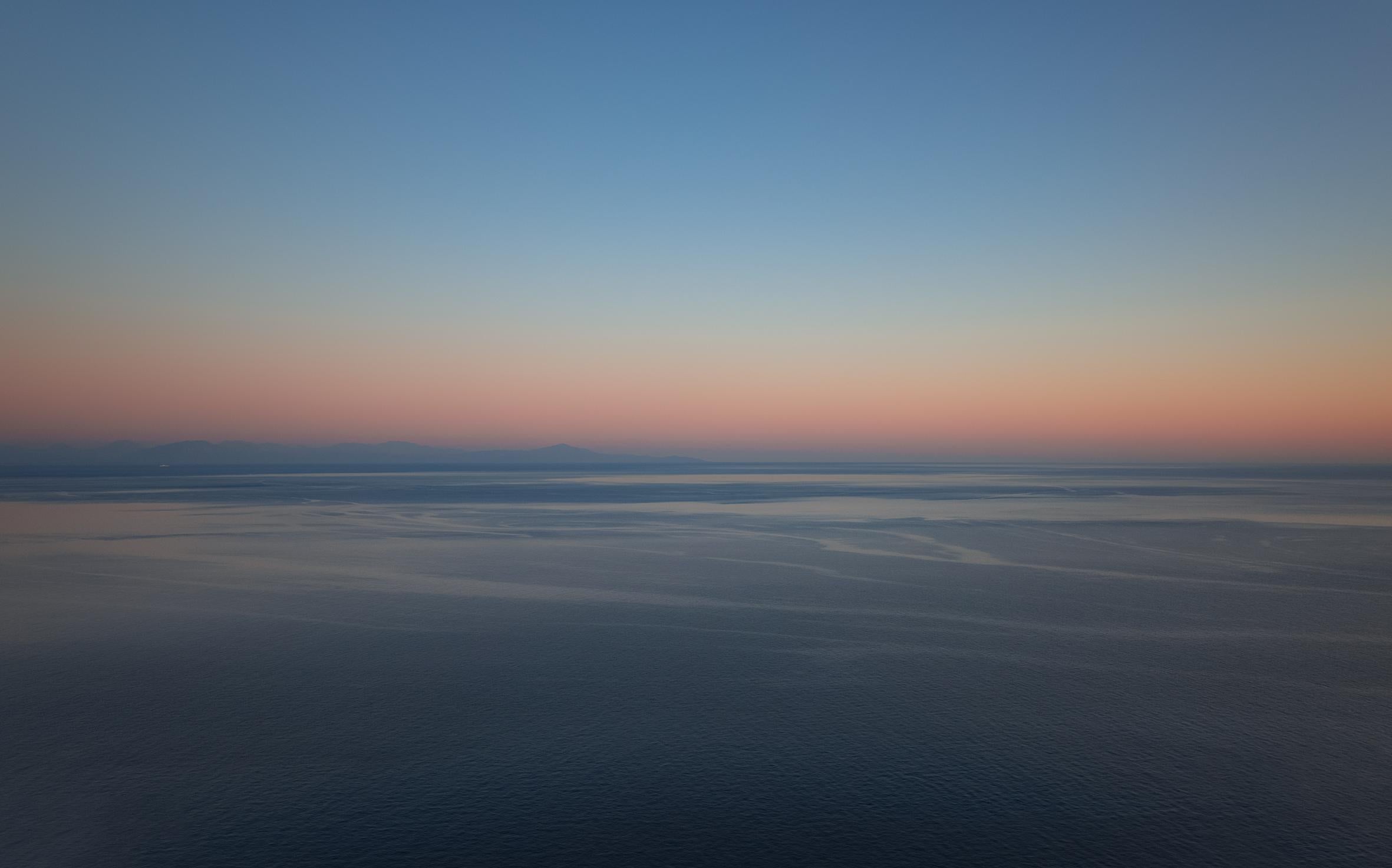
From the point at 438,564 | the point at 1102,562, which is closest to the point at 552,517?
the point at 438,564

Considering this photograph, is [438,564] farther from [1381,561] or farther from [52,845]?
[1381,561]

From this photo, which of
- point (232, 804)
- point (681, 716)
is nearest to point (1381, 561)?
point (681, 716)

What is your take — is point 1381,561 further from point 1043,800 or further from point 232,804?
point 232,804

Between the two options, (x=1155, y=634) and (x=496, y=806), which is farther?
(x=1155, y=634)

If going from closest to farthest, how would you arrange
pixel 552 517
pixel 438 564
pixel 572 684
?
pixel 572 684 < pixel 438 564 < pixel 552 517

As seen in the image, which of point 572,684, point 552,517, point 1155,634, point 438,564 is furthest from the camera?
point 552,517

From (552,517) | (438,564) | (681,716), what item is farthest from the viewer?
(552,517)
